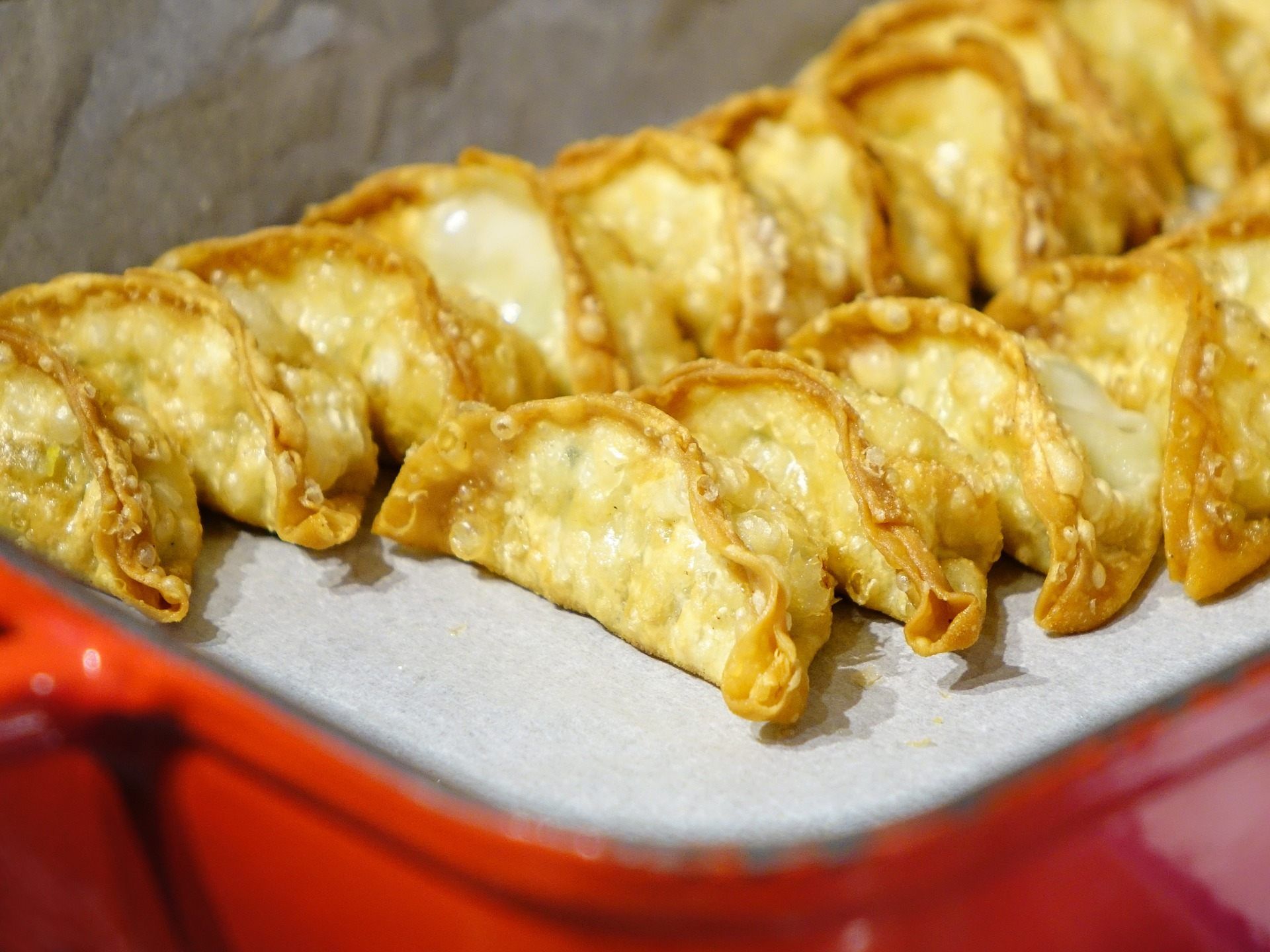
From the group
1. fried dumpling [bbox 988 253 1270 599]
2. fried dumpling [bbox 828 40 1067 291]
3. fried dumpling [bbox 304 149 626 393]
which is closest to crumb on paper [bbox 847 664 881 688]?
fried dumpling [bbox 988 253 1270 599]

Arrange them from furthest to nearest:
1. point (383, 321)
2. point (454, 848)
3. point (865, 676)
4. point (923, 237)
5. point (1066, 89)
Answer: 1. point (1066, 89)
2. point (923, 237)
3. point (383, 321)
4. point (865, 676)
5. point (454, 848)

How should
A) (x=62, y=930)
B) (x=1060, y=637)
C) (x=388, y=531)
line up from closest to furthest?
(x=62, y=930)
(x=1060, y=637)
(x=388, y=531)

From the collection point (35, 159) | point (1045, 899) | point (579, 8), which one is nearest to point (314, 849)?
point (1045, 899)

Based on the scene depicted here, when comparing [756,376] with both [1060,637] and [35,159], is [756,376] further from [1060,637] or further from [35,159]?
[35,159]

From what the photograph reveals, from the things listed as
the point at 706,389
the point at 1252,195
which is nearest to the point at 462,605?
the point at 706,389

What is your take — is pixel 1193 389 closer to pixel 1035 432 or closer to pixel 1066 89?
pixel 1035 432

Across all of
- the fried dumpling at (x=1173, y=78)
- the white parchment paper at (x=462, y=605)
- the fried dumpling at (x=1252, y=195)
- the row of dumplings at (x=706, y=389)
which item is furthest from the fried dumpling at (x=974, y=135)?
the white parchment paper at (x=462, y=605)
